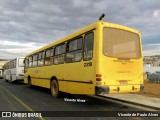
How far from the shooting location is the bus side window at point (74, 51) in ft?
38.0

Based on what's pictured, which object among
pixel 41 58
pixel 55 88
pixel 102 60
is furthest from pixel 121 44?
pixel 41 58

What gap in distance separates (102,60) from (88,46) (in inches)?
39.6

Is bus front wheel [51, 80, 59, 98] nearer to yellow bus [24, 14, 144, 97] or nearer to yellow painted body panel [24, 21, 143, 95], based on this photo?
yellow bus [24, 14, 144, 97]

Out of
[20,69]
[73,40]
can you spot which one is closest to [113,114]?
[73,40]

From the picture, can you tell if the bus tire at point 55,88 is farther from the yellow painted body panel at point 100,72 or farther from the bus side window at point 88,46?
the bus side window at point 88,46

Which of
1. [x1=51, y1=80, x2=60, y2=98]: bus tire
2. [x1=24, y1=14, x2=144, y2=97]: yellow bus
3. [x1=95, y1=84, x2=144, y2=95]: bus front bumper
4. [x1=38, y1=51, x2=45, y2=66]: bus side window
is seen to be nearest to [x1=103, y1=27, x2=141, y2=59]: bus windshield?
[x1=24, y1=14, x2=144, y2=97]: yellow bus

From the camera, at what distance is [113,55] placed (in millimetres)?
10766

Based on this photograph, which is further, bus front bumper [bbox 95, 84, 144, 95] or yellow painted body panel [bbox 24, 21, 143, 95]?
yellow painted body panel [bbox 24, 21, 143, 95]

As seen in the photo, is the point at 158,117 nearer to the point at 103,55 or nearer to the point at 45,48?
the point at 103,55

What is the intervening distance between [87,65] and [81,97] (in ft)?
13.7

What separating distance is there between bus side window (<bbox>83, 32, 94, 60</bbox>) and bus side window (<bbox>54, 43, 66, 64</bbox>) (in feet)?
8.60

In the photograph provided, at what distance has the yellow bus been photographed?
10.3 m

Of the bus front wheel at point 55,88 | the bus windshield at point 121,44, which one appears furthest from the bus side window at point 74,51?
the bus front wheel at point 55,88

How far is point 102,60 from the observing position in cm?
1030
